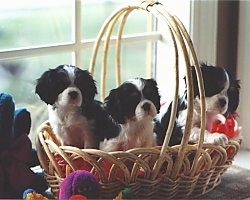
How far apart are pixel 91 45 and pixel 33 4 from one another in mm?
194

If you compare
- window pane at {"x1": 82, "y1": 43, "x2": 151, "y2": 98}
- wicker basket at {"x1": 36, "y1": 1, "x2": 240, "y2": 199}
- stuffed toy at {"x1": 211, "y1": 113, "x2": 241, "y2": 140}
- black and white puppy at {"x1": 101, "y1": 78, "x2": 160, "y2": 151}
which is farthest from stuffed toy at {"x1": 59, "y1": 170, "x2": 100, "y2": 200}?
window pane at {"x1": 82, "y1": 43, "x2": 151, "y2": 98}

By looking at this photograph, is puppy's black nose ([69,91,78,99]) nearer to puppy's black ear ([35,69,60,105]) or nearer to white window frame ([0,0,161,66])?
puppy's black ear ([35,69,60,105])

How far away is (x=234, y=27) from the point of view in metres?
1.91

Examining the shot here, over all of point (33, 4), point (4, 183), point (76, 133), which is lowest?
point (4, 183)

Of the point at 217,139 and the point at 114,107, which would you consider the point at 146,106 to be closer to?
the point at 114,107

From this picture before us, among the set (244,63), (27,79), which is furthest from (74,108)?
(244,63)

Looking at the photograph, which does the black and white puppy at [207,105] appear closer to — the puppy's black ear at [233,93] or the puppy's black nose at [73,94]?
→ the puppy's black ear at [233,93]

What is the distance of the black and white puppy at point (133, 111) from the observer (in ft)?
4.56

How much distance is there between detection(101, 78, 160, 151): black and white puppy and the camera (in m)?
1.39

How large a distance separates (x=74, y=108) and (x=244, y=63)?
666 millimetres

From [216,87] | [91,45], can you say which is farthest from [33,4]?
[216,87]

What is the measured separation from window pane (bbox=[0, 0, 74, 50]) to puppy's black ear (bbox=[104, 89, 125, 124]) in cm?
33

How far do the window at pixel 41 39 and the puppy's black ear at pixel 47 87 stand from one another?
0.23 metres

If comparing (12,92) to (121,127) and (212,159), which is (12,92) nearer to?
(121,127)
